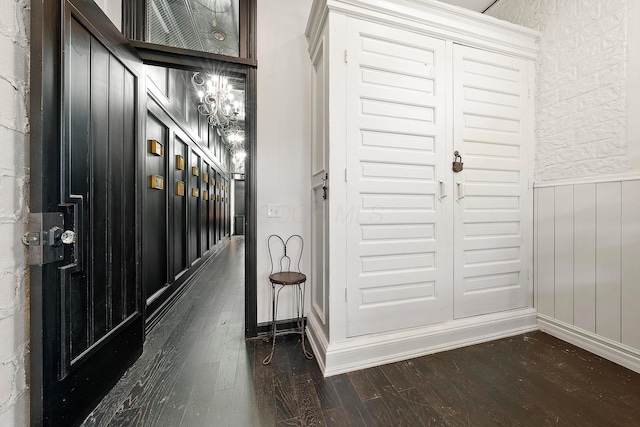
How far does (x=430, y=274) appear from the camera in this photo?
195 cm

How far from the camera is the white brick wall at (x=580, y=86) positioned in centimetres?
181

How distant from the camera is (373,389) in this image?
153cm

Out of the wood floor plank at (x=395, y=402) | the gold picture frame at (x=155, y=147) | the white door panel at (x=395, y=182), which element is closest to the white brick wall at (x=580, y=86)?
the white door panel at (x=395, y=182)

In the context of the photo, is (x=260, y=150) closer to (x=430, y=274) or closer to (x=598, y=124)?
(x=430, y=274)

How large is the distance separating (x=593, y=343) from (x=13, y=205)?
368 centimetres

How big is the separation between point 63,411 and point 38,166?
1.15 metres

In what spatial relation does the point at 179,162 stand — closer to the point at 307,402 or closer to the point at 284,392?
the point at 284,392

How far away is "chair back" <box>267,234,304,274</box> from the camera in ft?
7.21

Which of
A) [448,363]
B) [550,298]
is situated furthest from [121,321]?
[550,298]

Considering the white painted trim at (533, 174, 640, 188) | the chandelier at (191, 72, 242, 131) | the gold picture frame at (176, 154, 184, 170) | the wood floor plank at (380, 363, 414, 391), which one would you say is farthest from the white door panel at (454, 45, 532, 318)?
the gold picture frame at (176, 154, 184, 170)

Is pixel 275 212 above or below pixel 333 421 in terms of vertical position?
above

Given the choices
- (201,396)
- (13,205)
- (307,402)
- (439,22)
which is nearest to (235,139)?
(439,22)

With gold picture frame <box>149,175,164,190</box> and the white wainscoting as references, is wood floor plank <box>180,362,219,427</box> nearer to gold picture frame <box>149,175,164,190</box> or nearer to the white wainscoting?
gold picture frame <box>149,175,164,190</box>

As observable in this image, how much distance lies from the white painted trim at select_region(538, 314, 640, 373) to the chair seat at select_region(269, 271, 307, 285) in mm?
2240
